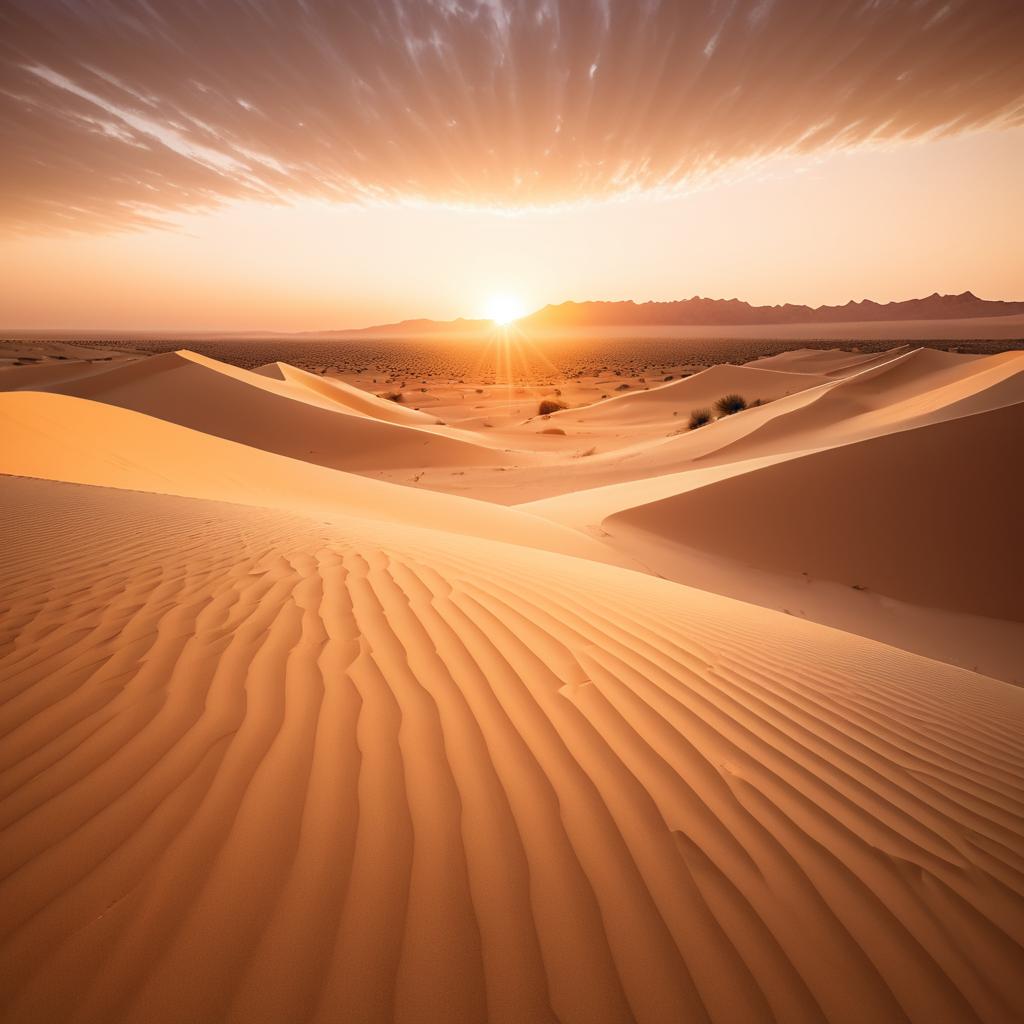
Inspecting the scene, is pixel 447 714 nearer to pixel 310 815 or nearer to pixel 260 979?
pixel 310 815

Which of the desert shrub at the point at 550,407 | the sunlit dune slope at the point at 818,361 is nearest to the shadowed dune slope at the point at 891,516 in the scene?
the desert shrub at the point at 550,407

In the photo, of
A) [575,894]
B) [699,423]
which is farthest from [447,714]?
[699,423]

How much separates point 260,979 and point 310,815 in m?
0.42

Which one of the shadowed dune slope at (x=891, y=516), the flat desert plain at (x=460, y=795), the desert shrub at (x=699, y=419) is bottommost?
the desert shrub at (x=699, y=419)

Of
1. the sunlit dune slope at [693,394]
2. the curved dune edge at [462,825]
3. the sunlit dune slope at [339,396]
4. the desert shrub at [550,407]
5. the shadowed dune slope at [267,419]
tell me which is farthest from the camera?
the desert shrub at [550,407]

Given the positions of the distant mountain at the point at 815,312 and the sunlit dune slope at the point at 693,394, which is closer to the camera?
the sunlit dune slope at the point at 693,394

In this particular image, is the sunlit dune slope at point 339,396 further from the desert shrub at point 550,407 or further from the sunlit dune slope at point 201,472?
the sunlit dune slope at point 201,472

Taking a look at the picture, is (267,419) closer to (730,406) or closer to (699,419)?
(699,419)

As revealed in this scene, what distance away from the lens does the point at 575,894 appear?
141cm

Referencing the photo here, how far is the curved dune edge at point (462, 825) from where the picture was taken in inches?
46.4

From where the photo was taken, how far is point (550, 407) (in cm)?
2888

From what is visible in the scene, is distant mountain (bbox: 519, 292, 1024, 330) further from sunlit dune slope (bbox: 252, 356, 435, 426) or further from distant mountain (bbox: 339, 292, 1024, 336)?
sunlit dune slope (bbox: 252, 356, 435, 426)

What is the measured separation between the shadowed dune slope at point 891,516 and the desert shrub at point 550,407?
63.3ft

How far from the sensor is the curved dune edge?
1180 millimetres
